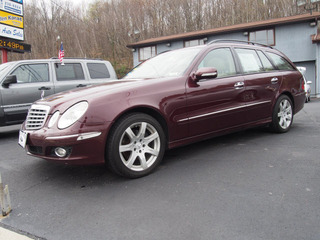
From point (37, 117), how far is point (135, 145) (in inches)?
44.3

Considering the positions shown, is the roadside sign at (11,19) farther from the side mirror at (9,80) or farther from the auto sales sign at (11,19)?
the side mirror at (9,80)

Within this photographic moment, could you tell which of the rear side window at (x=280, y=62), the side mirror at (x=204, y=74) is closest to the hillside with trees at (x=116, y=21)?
the rear side window at (x=280, y=62)

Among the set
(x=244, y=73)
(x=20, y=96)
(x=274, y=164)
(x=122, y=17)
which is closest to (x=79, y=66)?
(x=20, y=96)

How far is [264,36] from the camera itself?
64.0 ft

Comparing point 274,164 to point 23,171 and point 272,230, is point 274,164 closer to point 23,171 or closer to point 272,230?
point 272,230

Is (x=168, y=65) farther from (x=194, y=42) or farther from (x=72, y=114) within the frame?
(x=194, y=42)

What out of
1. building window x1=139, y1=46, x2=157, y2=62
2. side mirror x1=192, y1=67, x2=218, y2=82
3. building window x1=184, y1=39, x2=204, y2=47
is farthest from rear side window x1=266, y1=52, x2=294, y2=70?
building window x1=139, y1=46, x2=157, y2=62

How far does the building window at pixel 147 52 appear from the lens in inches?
941

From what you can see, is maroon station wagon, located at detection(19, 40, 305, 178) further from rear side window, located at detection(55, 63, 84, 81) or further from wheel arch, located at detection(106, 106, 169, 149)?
rear side window, located at detection(55, 63, 84, 81)

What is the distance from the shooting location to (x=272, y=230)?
183 cm

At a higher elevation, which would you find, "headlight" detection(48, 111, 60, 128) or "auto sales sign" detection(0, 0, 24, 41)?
"auto sales sign" detection(0, 0, 24, 41)

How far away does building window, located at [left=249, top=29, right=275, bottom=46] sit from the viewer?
19.3 meters

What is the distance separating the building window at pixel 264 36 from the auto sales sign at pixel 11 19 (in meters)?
16.0

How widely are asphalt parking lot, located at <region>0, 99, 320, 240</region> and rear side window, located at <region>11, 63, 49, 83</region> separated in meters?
2.52
